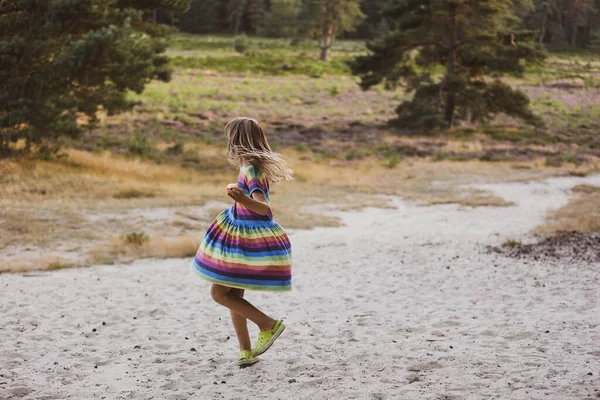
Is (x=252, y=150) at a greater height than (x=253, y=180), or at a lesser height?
greater

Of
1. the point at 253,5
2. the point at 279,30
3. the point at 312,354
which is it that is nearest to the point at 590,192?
the point at 312,354

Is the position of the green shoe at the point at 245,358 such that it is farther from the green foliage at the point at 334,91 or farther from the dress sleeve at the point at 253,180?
the green foliage at the point at 334,91

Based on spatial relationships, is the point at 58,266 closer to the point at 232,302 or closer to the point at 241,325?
the point at 241,325

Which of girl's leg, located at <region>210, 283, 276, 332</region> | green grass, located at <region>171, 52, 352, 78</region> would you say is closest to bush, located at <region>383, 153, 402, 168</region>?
girl's leg, located at <region>210, 283, 276, 332</region>

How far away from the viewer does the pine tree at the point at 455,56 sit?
34875mm

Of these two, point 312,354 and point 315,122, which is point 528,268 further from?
point 315,122

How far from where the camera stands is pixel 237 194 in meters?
5.34

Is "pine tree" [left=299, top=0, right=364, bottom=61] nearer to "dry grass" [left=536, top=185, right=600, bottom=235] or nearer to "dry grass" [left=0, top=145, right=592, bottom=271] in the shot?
"dry grass" [left=0, top=145, right=592, bottom=271]

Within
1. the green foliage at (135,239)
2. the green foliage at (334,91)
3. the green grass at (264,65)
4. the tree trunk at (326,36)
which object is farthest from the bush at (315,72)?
the green foliage at (135,239)

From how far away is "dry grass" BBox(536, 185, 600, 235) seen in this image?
50.4 feet

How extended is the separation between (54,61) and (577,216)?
1458 centimetres

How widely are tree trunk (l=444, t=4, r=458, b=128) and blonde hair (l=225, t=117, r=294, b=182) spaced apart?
3098 cm

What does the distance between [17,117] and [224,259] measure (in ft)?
52.4

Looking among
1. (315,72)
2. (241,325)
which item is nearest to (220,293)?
(241,325)
